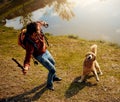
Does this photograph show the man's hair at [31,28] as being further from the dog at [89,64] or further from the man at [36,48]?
the dog at [89,64]

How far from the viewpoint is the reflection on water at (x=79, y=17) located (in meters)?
21.7

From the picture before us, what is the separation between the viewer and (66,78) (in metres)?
13.9

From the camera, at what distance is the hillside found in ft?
40.8

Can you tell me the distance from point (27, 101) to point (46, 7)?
878 inches

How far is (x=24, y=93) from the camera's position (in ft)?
43.0

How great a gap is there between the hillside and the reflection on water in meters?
3.12

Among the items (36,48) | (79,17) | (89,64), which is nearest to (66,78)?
(89,64)

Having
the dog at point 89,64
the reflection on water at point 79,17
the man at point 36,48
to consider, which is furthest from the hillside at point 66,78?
the reflection on water at point 79,17

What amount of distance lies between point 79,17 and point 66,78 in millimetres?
12614

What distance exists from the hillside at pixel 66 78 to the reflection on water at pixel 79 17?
10.2 ft

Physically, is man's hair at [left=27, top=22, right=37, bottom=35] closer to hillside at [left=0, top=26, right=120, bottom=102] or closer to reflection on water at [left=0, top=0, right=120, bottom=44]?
hillside at [left=0, top=26, right=120, bottom=102]

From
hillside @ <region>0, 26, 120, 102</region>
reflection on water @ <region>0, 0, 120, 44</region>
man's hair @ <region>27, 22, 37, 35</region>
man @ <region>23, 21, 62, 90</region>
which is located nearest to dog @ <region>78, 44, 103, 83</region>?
hillside @ <region>0, 26, 120, 102</region>

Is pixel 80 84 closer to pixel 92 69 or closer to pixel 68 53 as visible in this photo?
pixel 92 69

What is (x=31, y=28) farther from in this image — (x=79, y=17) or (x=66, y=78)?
(x=79, y=17)
